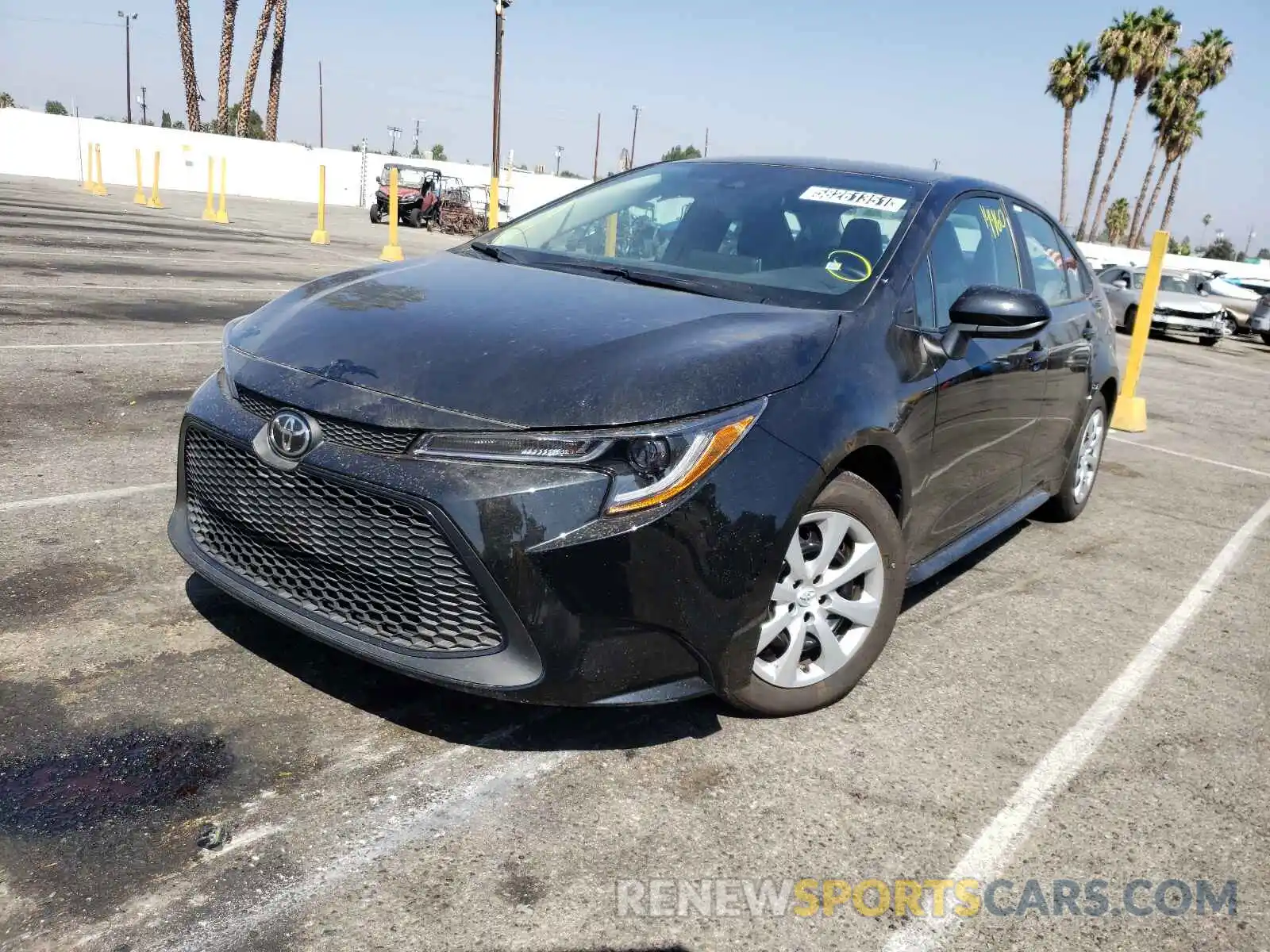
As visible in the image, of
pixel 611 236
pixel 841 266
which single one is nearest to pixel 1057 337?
pixel 841 266

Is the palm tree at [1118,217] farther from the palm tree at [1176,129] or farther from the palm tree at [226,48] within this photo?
the palm tree at [226,48]

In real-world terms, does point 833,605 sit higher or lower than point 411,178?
lower

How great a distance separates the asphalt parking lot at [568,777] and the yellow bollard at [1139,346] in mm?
4366

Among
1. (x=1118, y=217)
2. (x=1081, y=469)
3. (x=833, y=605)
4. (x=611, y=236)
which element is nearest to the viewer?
(x=833, y=605)

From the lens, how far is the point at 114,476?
4.72 m

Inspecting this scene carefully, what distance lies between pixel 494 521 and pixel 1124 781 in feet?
6.23

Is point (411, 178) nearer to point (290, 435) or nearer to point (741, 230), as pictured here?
point (741, 230)

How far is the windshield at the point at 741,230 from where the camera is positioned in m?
3.38

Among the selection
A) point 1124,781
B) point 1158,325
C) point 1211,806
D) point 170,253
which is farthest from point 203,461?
point 1158,325

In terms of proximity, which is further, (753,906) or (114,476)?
(114,476)

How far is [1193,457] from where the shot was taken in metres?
7.91

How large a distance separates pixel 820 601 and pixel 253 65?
45.6 m

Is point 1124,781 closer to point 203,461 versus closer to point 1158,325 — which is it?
point 203,461

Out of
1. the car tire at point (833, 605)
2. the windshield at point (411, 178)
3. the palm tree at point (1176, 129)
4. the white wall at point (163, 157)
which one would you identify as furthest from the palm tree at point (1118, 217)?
the car tire at point (833, 605)
